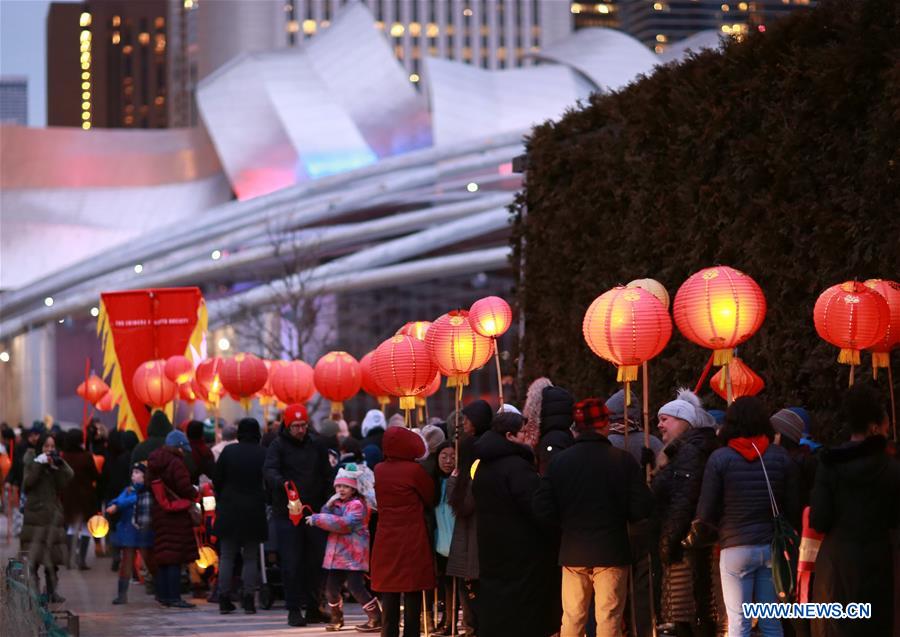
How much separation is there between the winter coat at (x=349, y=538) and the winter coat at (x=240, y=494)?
5.08 feet

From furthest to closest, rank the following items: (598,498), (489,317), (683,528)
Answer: (489,317) → (683,528) → (598,498)

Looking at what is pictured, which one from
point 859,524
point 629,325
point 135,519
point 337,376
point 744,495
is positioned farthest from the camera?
point 337,376

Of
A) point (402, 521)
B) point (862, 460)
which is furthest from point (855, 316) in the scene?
point (402, 521)

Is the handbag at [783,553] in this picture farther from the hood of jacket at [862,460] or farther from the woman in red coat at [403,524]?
the woman in red coat at [403,524]

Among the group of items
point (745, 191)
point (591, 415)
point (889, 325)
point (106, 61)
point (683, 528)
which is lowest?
point (683, 528)

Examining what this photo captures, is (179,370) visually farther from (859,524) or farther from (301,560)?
(859,524)

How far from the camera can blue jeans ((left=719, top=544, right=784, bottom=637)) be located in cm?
762

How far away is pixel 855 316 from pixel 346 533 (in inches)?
154

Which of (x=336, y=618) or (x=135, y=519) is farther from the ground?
(x=135, y=519)

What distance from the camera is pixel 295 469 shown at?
470 inches

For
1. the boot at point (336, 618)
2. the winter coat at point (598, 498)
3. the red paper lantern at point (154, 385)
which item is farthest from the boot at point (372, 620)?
the red paper lantern at point (154, 385)

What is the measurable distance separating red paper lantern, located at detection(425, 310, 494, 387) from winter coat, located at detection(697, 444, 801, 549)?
3.92 meters

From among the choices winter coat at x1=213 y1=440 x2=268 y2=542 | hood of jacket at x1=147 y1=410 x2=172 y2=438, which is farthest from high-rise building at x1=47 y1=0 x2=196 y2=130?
winter coat at x1=213 y1=440 x2=268 y2=542

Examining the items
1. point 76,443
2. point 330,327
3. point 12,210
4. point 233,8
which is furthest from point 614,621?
point 233,8
